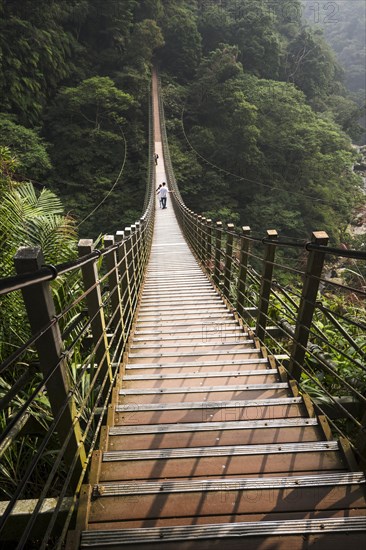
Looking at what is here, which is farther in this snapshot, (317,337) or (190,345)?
(190,345)

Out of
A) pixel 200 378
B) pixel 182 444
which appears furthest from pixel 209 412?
pixel 200 378

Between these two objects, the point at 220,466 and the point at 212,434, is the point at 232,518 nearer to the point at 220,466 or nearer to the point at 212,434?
the point at 220,466

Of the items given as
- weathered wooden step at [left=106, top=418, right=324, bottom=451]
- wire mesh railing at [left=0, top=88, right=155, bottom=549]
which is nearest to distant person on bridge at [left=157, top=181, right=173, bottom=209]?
wire mesh railing at [left=0, top=88, right=155, bottom=549]

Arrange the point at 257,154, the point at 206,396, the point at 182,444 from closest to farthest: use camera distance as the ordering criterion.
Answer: the point at 182,444 < the point at 206,396 < the point at 257,154

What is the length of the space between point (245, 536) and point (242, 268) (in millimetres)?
2316

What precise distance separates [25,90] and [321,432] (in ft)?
66.7

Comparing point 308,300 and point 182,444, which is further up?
point 308,300

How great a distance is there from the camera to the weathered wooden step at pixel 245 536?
105 centimetres

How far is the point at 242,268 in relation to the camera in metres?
3.15

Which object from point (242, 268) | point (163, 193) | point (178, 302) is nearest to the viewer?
point (242, 268)

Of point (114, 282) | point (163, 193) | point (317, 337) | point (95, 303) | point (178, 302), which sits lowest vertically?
point (178, 302)

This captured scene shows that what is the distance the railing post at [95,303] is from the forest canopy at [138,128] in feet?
45.3

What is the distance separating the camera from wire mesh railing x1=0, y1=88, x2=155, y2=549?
83 cm

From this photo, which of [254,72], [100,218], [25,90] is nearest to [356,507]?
[100,218]
